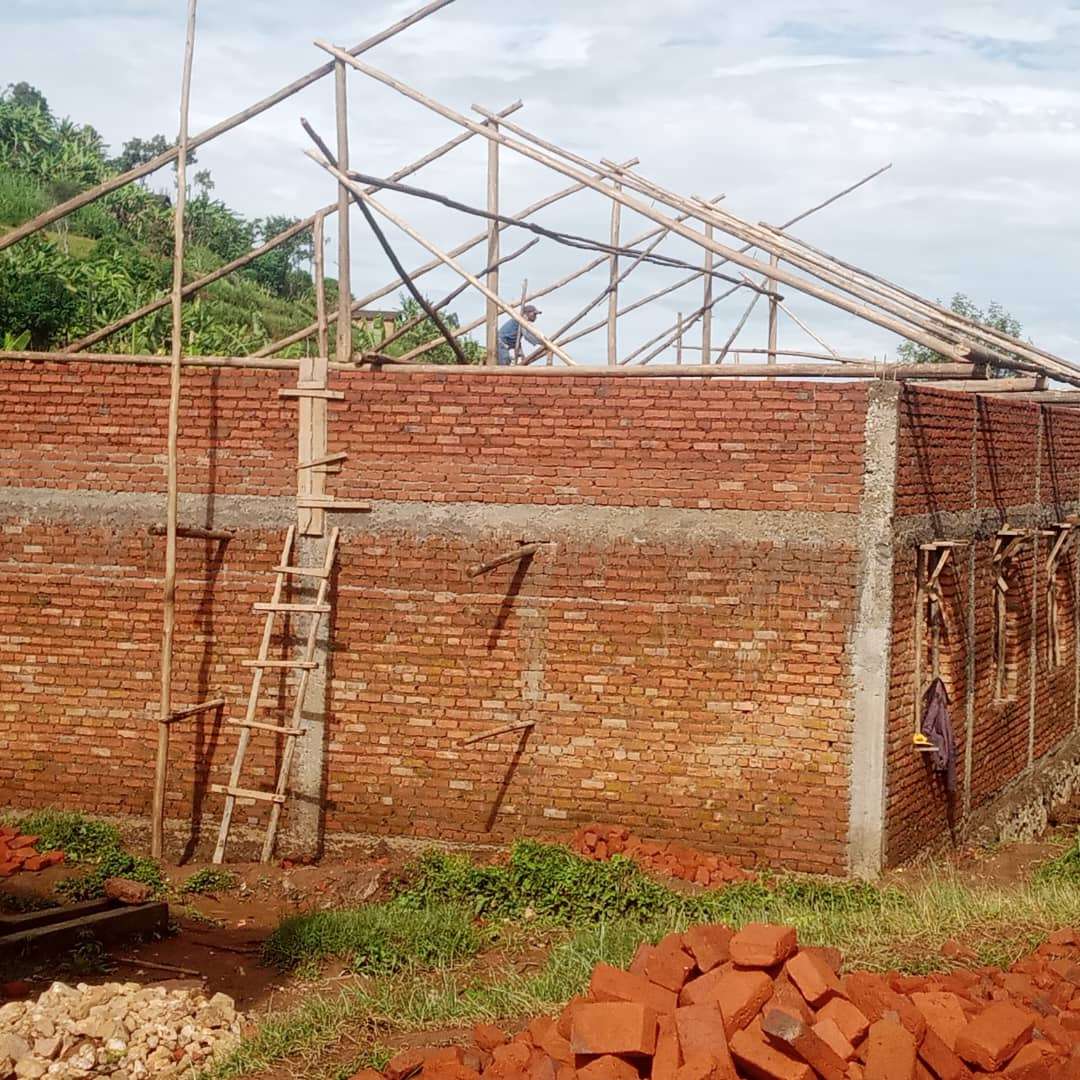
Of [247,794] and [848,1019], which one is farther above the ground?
→ [848,1019]

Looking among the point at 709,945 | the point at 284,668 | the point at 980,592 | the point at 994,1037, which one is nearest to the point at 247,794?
the point at 284,668

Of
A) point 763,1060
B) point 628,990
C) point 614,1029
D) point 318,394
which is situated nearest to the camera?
point 763,1060

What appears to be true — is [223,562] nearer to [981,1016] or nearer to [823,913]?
[823,913]

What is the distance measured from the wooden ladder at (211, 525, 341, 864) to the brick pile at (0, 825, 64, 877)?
3.71 feet

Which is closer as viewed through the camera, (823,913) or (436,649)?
(823,913)

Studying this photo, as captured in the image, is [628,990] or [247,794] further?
[247,794]

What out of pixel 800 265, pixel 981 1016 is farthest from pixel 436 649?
pixel 981 1016

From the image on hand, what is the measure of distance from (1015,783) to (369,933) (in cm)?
686

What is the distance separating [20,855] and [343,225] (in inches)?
194

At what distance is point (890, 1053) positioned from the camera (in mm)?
4824

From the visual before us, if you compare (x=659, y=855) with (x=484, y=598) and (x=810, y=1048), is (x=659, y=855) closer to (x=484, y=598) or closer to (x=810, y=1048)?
(x=484, y=598)

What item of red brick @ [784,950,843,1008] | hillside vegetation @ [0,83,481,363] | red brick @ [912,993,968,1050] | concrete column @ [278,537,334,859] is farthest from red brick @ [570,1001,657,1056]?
hillside vegetation @ [0,83,481,363]

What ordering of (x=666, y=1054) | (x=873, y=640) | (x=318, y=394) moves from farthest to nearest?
(x=318, y=394), (x=873, y=640), (x=666, y=1054)

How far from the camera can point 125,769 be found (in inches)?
397
